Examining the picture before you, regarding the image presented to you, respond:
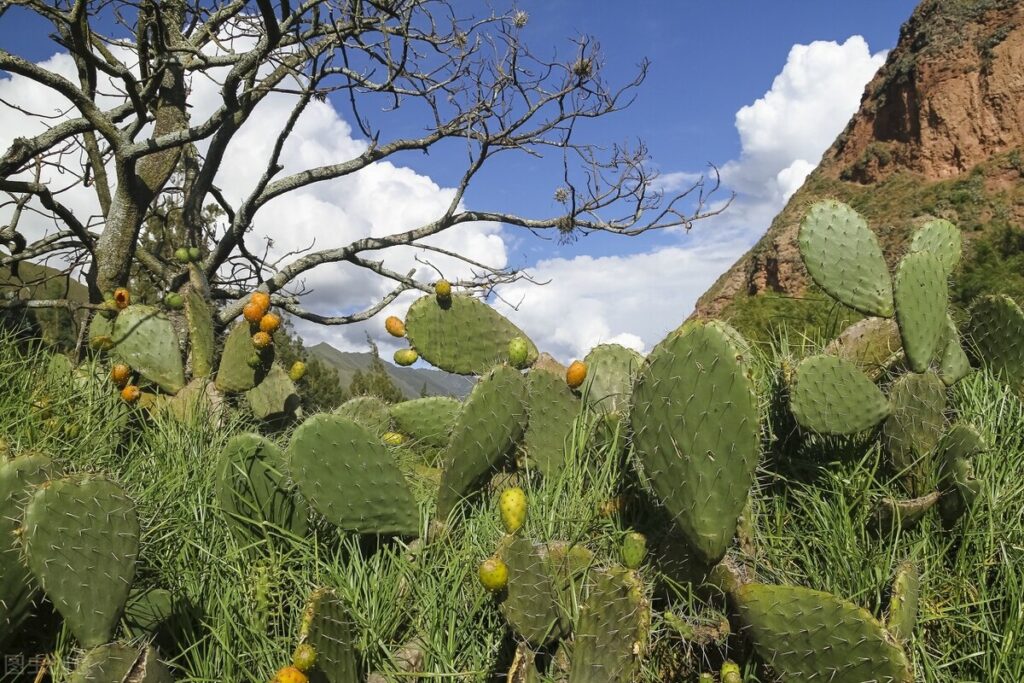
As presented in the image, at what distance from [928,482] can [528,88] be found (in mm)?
5274

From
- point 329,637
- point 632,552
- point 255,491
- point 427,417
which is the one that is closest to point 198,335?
point 427,417

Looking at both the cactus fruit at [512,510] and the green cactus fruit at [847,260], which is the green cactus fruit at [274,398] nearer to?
the cactus fruit at [512,510]

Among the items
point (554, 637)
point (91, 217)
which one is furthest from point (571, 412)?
point (91, 217)

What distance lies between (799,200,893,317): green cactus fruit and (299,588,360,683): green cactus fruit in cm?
174

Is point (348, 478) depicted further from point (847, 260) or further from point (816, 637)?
point (847, 260)

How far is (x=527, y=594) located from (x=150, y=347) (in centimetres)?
233

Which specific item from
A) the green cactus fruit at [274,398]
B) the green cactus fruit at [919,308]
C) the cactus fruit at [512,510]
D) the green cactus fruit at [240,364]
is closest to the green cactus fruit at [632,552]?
the cactus fruit at [512,510]

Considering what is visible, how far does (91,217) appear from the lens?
6.34 meters

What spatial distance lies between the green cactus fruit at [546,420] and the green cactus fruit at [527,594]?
1.95 ft

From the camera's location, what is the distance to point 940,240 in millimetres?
2516

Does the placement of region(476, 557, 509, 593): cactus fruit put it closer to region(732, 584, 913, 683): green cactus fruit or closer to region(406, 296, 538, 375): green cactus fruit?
region(732, 584, 913, 683): green cactus fruit

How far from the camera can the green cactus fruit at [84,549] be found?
1.29 m

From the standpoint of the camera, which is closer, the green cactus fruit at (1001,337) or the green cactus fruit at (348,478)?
the green cactus fruit at (348,478)

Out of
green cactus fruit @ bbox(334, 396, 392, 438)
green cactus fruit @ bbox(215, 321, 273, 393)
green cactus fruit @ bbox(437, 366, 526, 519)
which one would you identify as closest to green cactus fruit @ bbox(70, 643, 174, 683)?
green cactus fruit @ bbox(437, 366, 526, 519)
